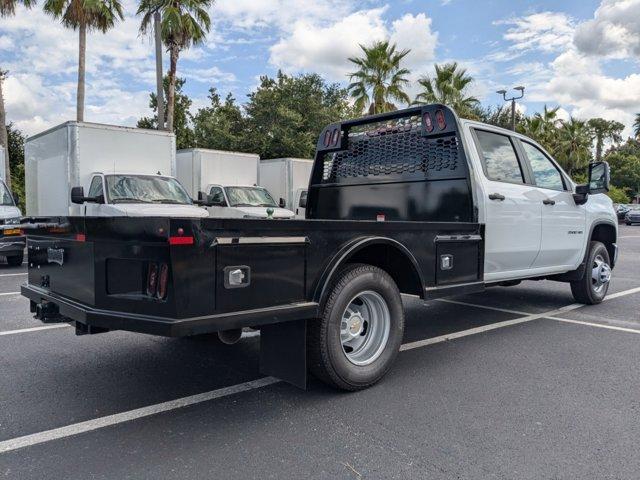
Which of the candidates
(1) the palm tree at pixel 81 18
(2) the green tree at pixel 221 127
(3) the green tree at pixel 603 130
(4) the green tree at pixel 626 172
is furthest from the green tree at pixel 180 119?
(3) the green tree at pixel 603 130

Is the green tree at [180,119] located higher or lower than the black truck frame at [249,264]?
higher

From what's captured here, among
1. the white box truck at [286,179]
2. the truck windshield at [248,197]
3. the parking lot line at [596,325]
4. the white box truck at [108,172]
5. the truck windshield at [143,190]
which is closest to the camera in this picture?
the parking lot line at [596,325]

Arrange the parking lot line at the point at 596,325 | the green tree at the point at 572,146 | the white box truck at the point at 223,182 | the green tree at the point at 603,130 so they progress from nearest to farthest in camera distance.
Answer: the parking lot line at the point at 596,325
the white box truck at the point at 223,182
the green tree at the point at 572,146
the green tree at the point at 603,130

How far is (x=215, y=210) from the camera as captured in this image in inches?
614

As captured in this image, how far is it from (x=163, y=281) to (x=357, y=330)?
160 centimetres

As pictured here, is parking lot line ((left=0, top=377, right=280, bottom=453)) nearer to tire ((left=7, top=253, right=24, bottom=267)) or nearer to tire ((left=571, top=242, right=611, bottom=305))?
tire ((left=571, top=242, right=611, bottom=305))

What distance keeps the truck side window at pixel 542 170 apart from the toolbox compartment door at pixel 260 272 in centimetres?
364

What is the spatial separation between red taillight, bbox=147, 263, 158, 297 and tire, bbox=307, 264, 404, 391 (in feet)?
3.47

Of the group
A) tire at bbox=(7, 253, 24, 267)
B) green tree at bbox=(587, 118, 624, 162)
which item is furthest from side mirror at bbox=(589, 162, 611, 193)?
green tree at bbox=(587, 118, 624, 162)

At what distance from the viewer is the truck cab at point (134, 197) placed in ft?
32.0

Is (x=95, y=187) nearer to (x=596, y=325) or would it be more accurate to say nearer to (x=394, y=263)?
(x=394, y=263)

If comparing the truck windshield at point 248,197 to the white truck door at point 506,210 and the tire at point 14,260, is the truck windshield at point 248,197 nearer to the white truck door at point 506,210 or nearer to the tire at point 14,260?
the tire at point 14,260

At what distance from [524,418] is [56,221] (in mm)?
3397

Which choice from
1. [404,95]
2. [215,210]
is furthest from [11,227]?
[404,95]
